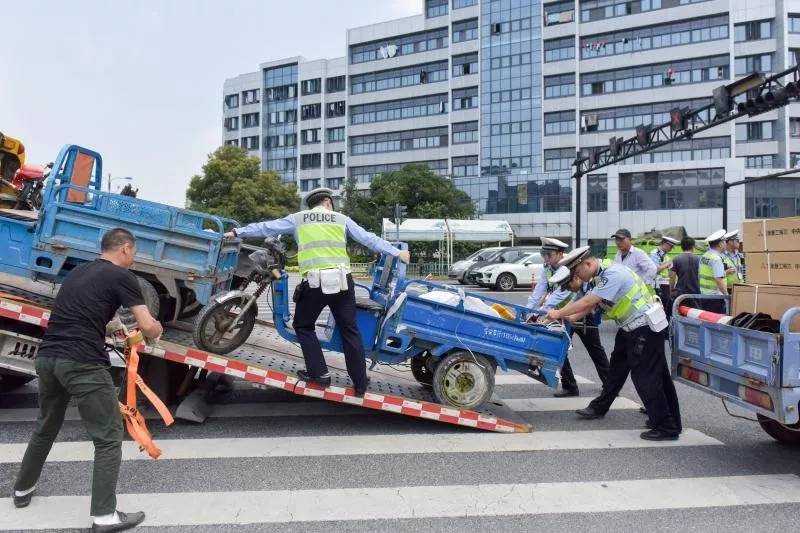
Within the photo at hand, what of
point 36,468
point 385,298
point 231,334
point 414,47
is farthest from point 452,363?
point 414,47

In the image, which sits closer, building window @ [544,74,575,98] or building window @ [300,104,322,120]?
building window @ [544,74,575,98]

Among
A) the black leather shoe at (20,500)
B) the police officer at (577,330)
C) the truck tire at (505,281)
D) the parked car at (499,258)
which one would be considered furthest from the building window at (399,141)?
the black leather shoe at (20,500)

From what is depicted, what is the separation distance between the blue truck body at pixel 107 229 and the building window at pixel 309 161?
6291 centimetres

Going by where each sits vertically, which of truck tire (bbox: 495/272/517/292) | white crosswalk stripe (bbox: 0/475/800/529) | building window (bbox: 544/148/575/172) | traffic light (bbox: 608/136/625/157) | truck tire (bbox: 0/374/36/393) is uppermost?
building window (bbox: 544/148/575/172)

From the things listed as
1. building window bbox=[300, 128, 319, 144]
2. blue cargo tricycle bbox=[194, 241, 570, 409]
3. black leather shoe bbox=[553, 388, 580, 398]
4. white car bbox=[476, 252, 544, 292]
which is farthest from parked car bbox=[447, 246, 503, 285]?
building window bbox=[300, 128, 319, 144]

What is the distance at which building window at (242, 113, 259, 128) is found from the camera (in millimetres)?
72375

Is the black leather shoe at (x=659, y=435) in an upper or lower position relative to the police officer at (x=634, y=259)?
lower

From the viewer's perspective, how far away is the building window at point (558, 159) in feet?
176

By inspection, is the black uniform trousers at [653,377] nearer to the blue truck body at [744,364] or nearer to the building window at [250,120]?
the blue truck body at [744,364]

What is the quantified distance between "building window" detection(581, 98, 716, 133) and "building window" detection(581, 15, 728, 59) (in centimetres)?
462

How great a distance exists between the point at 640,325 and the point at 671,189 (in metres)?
48.2

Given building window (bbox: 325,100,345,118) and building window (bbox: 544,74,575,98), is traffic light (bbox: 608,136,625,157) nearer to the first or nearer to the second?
building window (bbox: 544,74,575,98)

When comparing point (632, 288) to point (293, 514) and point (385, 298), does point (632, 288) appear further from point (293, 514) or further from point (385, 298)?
point (293, 514)

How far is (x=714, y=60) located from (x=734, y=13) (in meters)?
3.68
